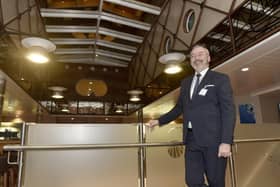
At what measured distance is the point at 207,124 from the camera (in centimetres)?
162

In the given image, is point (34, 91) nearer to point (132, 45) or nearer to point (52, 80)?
point (52, 80)

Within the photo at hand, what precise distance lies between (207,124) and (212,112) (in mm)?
91

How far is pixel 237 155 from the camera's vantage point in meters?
3.50

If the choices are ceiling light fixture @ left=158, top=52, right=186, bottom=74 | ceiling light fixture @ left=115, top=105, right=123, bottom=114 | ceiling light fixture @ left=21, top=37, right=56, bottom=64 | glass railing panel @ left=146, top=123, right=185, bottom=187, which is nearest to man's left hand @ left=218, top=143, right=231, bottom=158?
glass railing panel @ left=146, top=123, right=185, bottom=187

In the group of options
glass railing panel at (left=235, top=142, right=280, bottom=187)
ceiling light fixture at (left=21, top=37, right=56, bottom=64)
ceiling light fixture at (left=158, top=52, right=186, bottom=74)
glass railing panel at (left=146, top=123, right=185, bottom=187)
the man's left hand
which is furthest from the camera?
ceiling light fixture at (left=158, top=52, right=186, bottom=74)

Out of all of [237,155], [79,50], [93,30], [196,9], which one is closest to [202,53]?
[237,155]

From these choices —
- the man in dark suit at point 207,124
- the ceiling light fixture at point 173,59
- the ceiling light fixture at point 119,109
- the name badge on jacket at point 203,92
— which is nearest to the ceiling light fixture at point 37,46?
the ceiling light fixture at point 173,59

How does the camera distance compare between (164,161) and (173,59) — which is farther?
(173,59)

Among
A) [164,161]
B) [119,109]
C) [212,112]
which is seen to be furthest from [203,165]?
[119,109]

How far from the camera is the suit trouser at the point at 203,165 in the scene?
5.16ft

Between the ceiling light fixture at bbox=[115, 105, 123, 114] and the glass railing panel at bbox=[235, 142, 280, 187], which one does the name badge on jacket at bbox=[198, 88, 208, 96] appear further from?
the ceiling light fixture at bbox=[115, 105, 123, 114]

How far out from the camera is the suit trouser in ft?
5.16

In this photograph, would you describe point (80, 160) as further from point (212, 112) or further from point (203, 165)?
point (212, 112)

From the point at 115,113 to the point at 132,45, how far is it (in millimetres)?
2582
